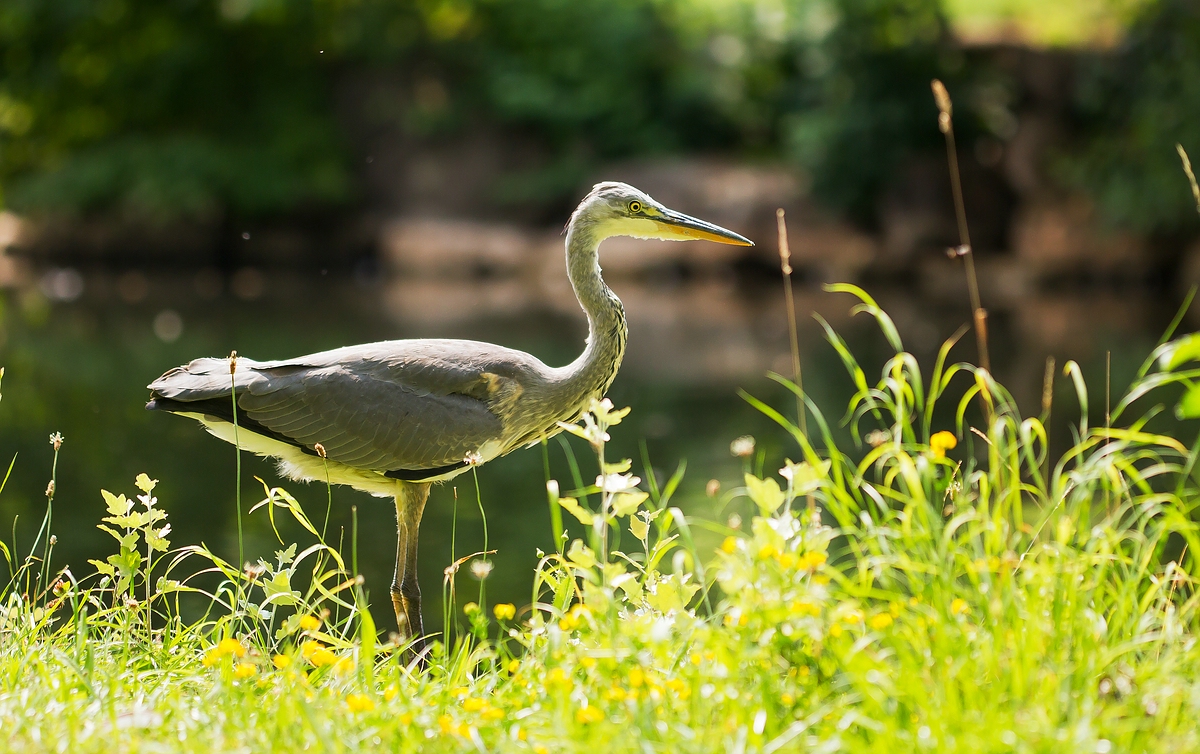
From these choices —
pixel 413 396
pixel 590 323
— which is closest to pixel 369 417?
pixel 413 396

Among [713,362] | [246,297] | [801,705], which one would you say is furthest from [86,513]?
Result: [246,297]

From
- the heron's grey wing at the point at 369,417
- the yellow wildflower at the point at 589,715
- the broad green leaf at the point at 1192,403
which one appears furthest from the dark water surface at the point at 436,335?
the broad green leaf at the point at 1192,403

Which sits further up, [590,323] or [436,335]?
[590,323]

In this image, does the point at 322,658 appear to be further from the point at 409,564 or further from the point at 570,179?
the point at 570,179

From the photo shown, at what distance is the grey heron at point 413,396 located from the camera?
439cm

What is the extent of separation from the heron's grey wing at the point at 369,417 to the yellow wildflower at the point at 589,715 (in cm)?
206

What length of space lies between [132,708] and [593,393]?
2.25 m

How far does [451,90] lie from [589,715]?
87.0ft

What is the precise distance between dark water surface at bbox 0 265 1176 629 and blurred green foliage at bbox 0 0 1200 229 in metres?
2.60

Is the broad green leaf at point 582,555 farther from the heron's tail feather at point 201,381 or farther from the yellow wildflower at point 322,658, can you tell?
the heron's tail feather at point 201,381

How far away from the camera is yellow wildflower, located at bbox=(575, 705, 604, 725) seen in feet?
7.75

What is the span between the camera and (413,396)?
444 cm

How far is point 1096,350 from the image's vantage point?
13.4 meters

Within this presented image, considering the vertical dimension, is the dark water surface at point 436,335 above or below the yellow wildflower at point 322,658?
below
